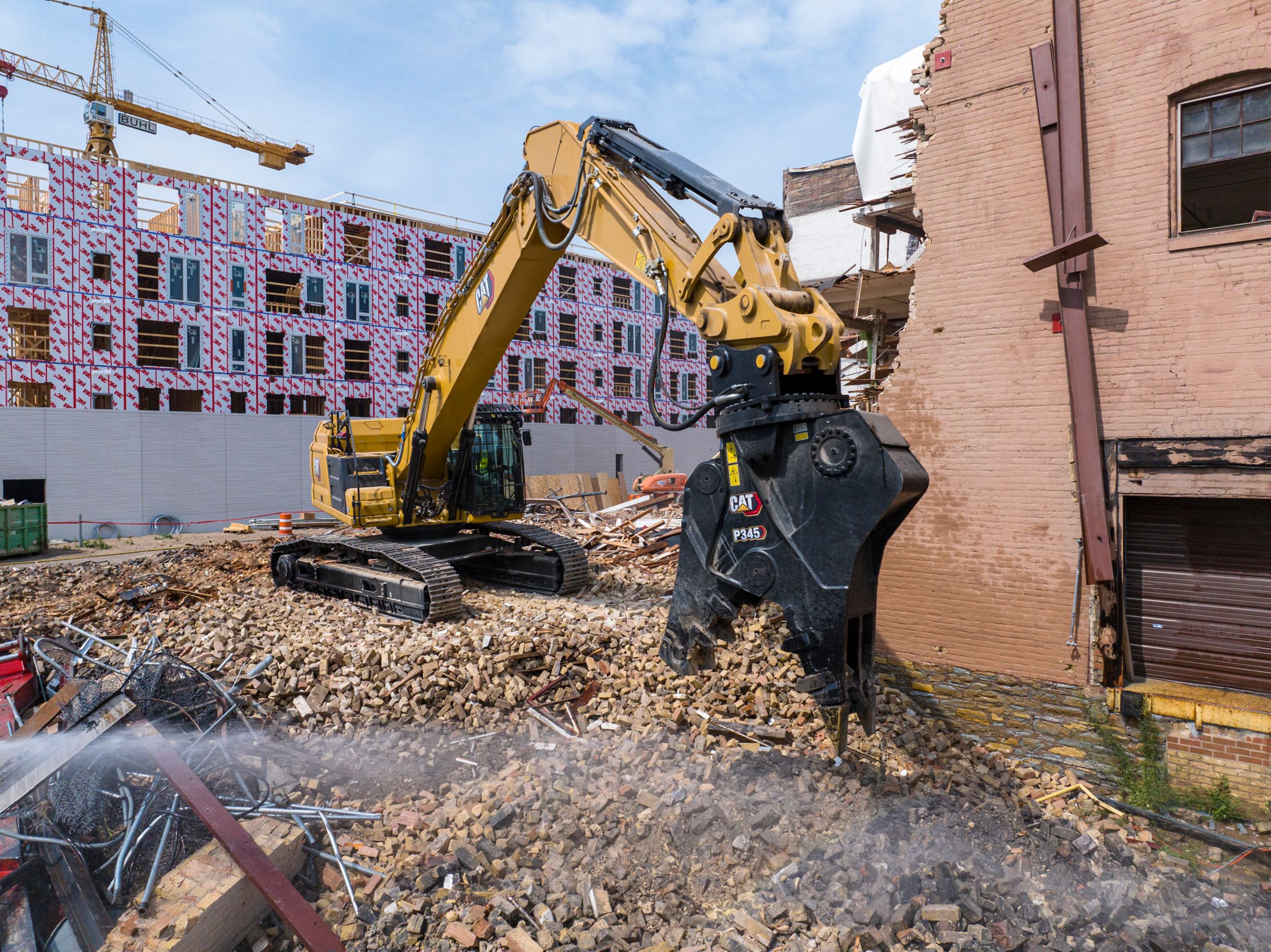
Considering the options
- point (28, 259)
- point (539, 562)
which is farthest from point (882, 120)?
point (28, 259)

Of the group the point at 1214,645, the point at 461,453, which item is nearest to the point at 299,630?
the point at 461,453

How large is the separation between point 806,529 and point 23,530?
22275 millimetres

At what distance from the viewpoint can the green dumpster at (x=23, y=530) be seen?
62.8 ft

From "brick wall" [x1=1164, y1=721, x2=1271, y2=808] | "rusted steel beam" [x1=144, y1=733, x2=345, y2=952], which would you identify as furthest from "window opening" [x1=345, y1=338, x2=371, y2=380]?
"brick wall" [x1=1164, y1=721, x2=1271, y2=808]

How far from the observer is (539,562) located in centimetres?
1195

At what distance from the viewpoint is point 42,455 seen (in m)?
26.0

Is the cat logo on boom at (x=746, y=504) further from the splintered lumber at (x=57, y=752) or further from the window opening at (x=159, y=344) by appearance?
the window opening at (x=159, y=344)

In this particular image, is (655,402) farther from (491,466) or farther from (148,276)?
(148,276)

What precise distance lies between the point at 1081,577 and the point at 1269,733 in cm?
189

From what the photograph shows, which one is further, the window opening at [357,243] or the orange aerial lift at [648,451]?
the window opening at [357,243]

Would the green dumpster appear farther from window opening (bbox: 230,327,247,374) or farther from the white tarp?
the white tarp

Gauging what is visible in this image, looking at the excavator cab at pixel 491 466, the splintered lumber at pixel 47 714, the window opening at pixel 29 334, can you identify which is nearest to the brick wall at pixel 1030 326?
the excavator cab at pixel 491 466

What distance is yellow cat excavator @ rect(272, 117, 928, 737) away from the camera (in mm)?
4316

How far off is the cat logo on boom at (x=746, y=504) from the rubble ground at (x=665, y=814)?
254 cm
